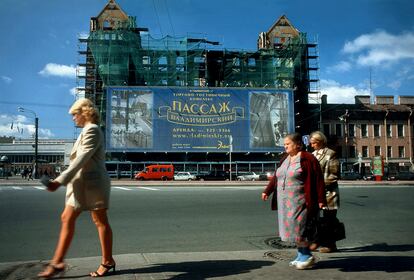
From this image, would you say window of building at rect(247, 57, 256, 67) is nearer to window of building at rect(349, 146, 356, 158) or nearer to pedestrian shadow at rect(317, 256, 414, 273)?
window of building at rect(349, 146, 356, 158)

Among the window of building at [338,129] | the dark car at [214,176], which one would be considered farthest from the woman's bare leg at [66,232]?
the window of building at [338,129]

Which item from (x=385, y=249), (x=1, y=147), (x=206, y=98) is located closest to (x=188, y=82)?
(x=206, y=98)

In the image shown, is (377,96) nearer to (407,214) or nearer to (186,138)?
(186,138)

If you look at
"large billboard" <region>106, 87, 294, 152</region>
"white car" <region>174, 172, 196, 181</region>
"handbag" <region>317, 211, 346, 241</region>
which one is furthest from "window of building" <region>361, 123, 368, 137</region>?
"handbag" <region>317, 211, 346, 241</region>

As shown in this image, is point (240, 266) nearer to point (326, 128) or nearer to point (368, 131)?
point (326, 128)

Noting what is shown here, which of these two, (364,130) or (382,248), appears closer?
(382,248)

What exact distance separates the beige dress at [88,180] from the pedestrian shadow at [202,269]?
863 millimetres

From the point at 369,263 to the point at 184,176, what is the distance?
4273 cm

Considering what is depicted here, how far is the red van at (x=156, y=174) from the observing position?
45.6 metres

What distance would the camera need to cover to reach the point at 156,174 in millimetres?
46094

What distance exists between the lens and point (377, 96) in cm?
6506

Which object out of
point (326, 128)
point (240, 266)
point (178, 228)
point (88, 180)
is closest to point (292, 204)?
point (240, 266)

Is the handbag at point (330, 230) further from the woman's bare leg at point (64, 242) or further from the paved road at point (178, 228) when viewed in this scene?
the woman's bare leg at point (64, 242)

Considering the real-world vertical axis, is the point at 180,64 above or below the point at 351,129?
above
